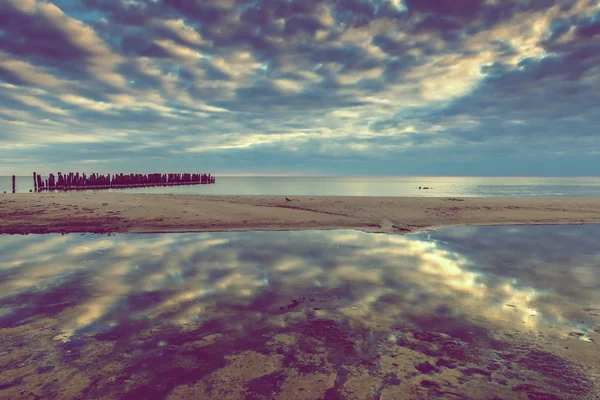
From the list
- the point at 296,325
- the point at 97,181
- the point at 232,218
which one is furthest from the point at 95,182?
the point at 296,325

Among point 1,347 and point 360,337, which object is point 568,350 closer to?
point 360,337

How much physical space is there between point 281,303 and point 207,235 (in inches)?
332

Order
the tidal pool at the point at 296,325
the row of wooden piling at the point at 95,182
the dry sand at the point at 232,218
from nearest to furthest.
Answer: the tidal pool at the point at 296,325 → the dry sand at the point at 232,218 → the row of wooden piling at the point at 95,182

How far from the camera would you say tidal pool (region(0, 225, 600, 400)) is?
376 centimetres

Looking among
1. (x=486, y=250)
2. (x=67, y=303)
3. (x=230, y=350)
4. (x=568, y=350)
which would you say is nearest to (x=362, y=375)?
(x=230, y=350)

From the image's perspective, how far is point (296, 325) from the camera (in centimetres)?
533

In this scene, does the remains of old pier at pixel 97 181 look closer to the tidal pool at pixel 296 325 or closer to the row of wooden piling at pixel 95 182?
the row of wooden piling at pixel 95 182

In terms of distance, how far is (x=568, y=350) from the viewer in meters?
4.58

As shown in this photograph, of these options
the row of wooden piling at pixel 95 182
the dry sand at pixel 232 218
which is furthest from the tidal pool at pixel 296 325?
the row of wooden piling at pixel 95 182

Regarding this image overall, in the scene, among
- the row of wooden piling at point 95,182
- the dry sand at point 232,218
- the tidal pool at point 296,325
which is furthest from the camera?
the row of wooden piling at point 95,182

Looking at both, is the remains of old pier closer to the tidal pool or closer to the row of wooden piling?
the row of wooden piling

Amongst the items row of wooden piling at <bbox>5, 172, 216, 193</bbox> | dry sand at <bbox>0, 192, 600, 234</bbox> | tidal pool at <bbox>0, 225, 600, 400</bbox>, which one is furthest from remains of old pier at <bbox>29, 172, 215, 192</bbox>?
tidal pool at <bbox>0, 225, 600, 400</bbox>

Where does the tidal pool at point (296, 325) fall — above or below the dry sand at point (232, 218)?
below

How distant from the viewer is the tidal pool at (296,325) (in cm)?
376
